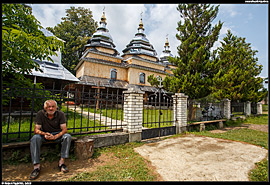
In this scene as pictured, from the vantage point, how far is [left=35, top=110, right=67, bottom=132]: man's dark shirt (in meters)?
3.12

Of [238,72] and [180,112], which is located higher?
[238,72]

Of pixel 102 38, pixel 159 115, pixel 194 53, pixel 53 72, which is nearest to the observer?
pixel 159 115

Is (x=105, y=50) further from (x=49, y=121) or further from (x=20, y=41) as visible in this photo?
(x=49, y=121)

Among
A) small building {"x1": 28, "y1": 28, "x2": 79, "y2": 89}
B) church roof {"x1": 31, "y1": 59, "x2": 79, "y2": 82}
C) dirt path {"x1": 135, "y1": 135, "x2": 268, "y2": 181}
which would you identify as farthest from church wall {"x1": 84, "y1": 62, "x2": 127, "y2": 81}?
dirt path {"x1": 135, "y1": 135, "x2": 268, "y2": 181}

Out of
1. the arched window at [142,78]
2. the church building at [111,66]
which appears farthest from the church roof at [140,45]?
the arched window at [142,78]

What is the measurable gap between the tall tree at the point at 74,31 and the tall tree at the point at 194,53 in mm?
21921

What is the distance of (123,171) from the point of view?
2.97 m

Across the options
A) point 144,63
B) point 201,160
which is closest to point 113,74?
point 144,63

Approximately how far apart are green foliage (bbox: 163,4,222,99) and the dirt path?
13.6ft

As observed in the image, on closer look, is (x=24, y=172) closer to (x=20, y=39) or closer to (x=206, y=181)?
(x=20, y=39)

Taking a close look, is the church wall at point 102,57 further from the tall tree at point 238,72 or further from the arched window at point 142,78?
the tall tree at point 238,72

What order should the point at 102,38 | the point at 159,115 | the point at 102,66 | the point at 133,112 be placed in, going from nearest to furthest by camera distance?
1. the point at 133,112
2. the point at 159,115
3. the point at 102,66
4. the point at 102,38

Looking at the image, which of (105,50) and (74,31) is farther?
(74,31)

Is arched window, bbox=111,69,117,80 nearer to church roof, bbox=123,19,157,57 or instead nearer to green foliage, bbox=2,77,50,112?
church roof, bbox=123,19,157,57
